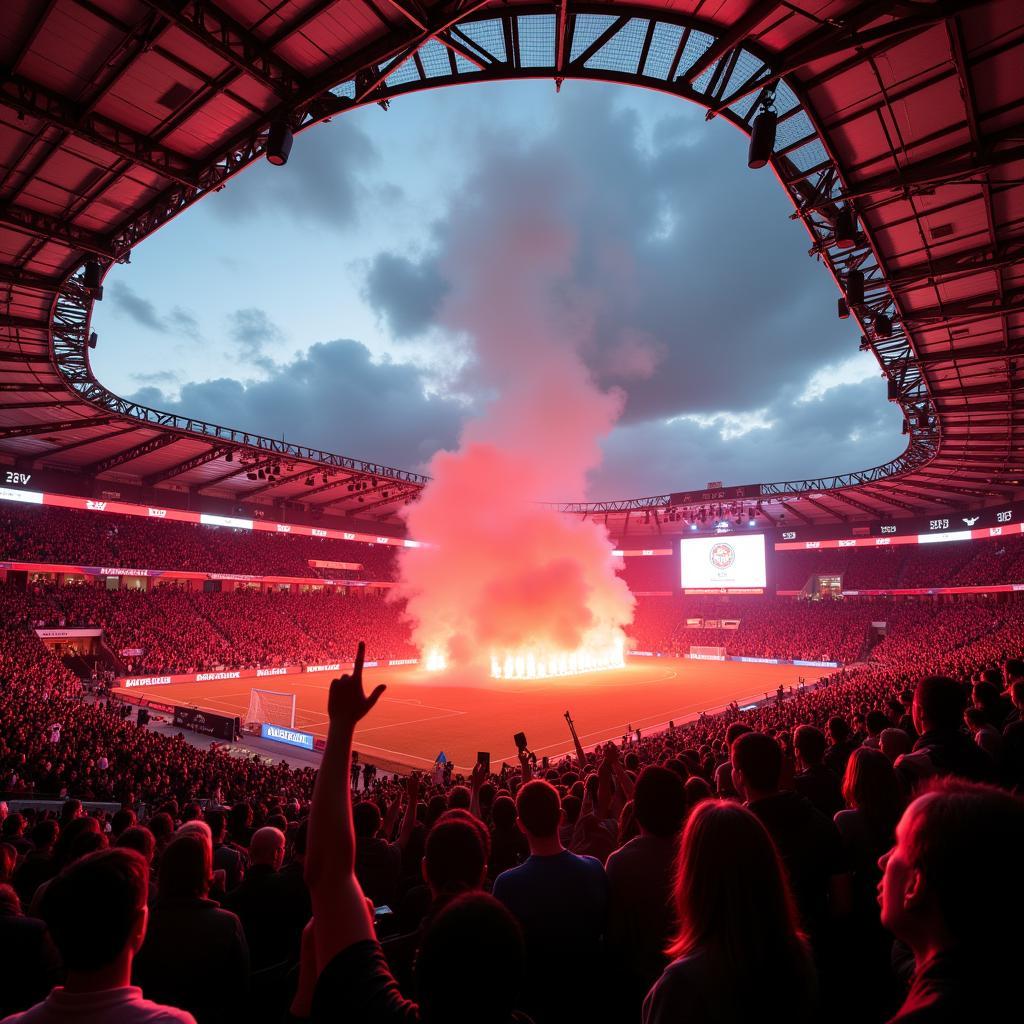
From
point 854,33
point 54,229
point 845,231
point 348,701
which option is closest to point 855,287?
point 845,231

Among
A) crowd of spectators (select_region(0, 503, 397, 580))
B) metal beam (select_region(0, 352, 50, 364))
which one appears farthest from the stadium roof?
crowd of spectators (select_region(0, 503, 397, 580))

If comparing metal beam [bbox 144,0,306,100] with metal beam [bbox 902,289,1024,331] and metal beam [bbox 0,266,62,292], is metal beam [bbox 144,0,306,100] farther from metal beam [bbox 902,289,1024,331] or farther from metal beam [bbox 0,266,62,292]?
metal beam [bbox 902,289,1024,331]

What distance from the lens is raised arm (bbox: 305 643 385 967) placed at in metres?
1.71

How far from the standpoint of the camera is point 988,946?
4.52 feet

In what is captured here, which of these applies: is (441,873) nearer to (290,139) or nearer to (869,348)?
(290,139)

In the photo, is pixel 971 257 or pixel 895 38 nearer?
pixel 895 38

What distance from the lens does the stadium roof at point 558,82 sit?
9898mm

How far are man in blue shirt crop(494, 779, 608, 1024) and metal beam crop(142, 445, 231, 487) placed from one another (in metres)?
40.6

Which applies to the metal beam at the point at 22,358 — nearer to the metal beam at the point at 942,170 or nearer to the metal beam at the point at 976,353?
the metal beam at the point at 942,170

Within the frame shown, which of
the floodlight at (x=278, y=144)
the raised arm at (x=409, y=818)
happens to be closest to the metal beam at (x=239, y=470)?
the floodlight at (x=278, y=144)

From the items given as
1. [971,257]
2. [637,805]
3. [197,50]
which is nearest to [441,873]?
[637,805]

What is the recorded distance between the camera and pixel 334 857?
1803 millimetres

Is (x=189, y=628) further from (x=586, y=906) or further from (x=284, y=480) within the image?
(x=586, y=906)

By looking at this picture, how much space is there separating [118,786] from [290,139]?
1429 centimetres
